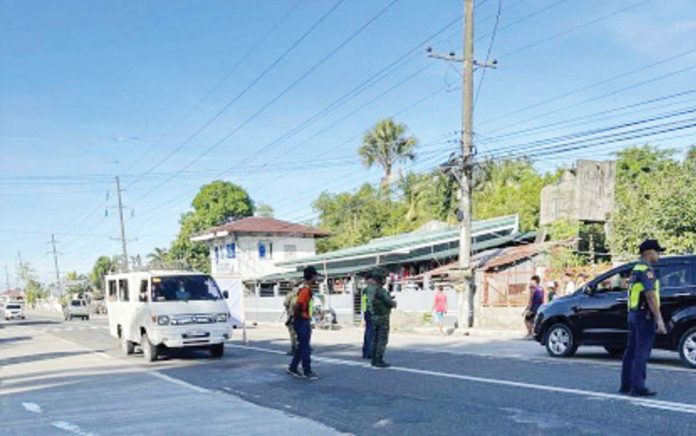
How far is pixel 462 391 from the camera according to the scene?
937 cm

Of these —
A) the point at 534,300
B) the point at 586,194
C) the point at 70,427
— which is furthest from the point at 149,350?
the point at 586,194

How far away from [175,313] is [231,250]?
37054 mm

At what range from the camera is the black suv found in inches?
443

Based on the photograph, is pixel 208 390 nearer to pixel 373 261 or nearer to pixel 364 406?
pixel 364 406

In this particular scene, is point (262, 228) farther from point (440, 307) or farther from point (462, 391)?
point (462, 391)

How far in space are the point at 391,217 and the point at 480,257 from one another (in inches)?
1173

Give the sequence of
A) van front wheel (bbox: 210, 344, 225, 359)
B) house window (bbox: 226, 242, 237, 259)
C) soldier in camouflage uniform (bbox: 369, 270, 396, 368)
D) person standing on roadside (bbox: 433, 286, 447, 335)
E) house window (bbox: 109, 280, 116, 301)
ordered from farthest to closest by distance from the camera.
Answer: house window (bbox: 226, 242, 237, 259), person standing on roadside (bbox: 433, 286, 447, 335), house window (bbox: 109, 280, 116, 301), van front wheel (bbox: 210, 344, 225, 359), soldier in camouflage uniform (bbox: 369, 270, 396, 368)

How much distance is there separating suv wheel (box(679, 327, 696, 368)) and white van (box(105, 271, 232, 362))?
9378mm

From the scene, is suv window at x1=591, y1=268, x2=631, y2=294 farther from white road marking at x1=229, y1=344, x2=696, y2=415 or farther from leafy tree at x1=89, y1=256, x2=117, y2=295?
leafy tree at x1=89, y1=256, x2=117, y2=295

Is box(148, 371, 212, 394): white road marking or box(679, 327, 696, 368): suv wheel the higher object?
box(679, 327, 696, 368): suv wheel

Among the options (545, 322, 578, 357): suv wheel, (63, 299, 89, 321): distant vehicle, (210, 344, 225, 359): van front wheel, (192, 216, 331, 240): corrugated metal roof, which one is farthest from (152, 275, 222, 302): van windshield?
(63, 299, 89, 321): distant vehicle

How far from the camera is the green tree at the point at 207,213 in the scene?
7244 centimetres

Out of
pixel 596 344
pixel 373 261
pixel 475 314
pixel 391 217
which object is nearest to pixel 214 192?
pixel 391 217

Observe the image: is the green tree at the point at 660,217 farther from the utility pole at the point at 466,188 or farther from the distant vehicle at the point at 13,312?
the distant vehicle at the point at 13,312
